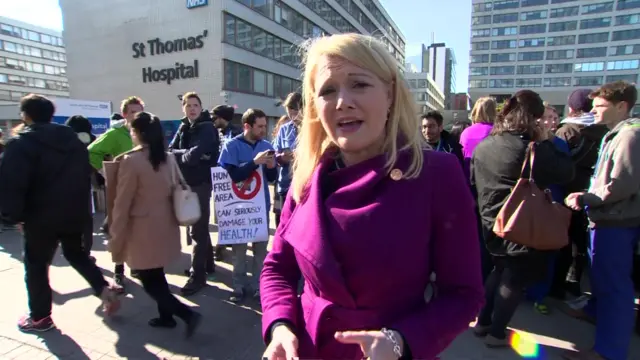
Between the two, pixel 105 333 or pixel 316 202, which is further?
pixel 105 333

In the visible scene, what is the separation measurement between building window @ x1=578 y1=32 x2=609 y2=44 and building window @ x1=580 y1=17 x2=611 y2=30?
Answer: 176 cm

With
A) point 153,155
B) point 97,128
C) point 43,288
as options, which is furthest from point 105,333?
point 97,128

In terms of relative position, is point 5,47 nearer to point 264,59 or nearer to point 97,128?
point 264,59

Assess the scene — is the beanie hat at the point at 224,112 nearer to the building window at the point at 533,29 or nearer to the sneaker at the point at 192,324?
the sneaker at the point at 192,324

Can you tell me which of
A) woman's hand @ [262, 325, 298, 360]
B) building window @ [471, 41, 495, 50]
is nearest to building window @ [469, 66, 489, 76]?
building window @ [471, 41, 495, 50]

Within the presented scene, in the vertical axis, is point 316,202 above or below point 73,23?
below

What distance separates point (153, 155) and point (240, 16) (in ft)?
88.9

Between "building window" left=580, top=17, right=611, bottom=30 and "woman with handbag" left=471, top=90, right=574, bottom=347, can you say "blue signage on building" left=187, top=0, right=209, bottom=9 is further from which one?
"building window" left=580, top=17, right=611, bottom=30

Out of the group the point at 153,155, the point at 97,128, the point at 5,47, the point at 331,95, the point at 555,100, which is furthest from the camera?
the point at 555,100

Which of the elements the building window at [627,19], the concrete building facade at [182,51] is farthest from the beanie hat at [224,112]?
the building window at [627,19]

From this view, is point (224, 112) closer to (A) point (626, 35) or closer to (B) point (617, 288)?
(B) point (617, 288)

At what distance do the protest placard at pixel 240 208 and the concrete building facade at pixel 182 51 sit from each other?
66.3 feet

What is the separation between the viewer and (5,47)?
6956cm

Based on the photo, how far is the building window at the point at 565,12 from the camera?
7644 centimetres
